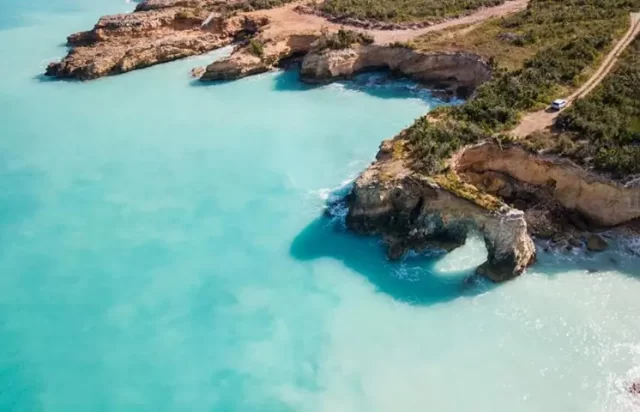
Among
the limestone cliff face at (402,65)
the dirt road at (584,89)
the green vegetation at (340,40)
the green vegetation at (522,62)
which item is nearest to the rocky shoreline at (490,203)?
the limestone cliff face at (402,65)

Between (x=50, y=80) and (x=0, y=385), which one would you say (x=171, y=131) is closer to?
(x=50, y=80)

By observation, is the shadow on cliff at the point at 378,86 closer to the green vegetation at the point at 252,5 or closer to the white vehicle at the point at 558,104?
the white vehicle at the point at 558,104

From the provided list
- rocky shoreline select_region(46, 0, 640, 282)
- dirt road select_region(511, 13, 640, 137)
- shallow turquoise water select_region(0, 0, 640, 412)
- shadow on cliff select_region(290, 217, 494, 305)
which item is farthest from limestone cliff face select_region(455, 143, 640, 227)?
shadow on cliff select_region(290, 217, 494, 305)

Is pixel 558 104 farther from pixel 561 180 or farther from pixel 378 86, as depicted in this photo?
pixel 378 86

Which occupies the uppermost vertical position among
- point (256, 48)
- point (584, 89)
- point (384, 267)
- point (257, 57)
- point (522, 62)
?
point (256, 48)

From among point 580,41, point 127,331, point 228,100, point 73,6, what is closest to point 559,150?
point 580,41

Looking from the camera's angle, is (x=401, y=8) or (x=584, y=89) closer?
(x=584, y=89)

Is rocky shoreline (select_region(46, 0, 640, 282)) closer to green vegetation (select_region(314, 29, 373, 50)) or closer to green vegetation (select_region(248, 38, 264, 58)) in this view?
green vegetation (select_region(314, 29, 373, 50))

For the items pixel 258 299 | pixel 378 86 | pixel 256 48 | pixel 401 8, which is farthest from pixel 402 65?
pixel 258 299
